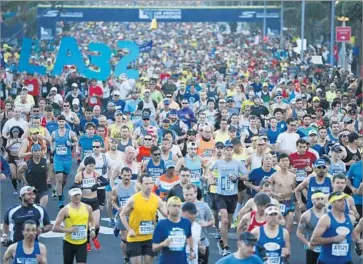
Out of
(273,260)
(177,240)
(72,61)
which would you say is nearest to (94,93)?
(72,61)

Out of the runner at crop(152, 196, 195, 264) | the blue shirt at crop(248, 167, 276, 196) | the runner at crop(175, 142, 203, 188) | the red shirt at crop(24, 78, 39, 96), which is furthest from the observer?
A: the red shirt at crop(24, 78, 39, 96)

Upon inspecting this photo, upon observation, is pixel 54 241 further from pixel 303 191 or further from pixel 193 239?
pixel 193 239

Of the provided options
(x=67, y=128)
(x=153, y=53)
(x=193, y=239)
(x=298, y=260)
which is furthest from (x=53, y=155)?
(x=153, y=53)

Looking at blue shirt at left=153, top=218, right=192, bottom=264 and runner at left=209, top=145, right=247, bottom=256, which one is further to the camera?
runner at left=209, top=145, right=247, bottom=256

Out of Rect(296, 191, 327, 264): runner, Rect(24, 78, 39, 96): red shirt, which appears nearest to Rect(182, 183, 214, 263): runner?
Rect(296, 191, 327, 264): runner

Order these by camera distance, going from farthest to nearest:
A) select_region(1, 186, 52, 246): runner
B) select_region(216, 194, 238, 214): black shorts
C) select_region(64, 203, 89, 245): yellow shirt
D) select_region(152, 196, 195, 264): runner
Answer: select_region(216, 194, 238, 214): black shorts → select_region(64, 203, 89, 245): yellow shirt → select_region(1, 186, 52, 246): runner → select_region(152, 196, 195, 264): runner

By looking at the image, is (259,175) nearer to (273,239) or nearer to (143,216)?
(143,216)

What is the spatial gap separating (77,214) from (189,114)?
11.6m

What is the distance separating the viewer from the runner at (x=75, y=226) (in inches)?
619

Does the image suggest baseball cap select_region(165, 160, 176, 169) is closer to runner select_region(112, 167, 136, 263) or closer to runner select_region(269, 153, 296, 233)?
runner select_region(112, 167, 136, 263)

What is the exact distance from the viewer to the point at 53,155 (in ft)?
74.6

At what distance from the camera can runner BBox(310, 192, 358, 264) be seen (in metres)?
14.4

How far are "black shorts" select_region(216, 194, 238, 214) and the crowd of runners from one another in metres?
0.01

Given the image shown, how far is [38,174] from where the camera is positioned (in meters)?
19.8
